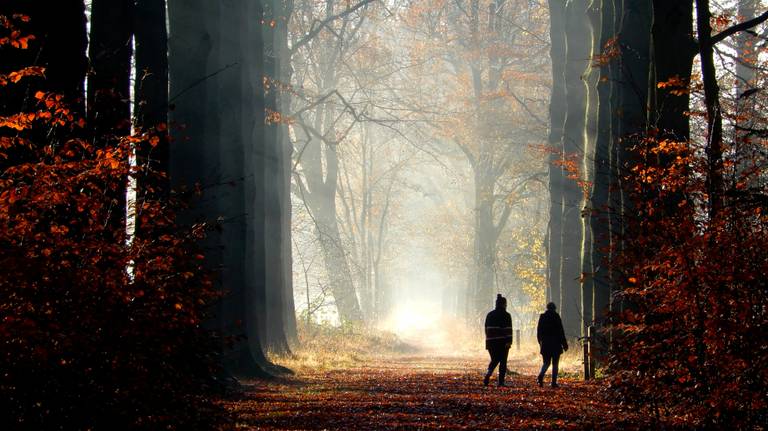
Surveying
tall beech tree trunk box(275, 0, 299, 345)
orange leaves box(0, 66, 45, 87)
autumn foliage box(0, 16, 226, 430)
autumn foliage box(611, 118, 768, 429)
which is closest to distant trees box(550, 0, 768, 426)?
autumn foliage box(611, 118, 768, 429)

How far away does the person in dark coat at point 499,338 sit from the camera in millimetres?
16750

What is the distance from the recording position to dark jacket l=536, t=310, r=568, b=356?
54.5ft

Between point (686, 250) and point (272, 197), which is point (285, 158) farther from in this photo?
point (686, 250)

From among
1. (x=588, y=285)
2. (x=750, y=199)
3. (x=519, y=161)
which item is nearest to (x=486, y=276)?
(x=519, y=161)

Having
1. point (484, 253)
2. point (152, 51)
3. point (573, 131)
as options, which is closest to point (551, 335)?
point (152, 51)

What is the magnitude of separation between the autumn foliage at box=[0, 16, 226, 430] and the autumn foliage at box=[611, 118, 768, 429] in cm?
464

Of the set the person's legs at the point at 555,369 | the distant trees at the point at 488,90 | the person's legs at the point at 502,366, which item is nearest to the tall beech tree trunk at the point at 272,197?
the person's legs at the point at 502,366

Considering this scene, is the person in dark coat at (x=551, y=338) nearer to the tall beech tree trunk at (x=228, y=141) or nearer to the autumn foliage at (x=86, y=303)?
the tall beech tree trunk at (x=228, y=141)

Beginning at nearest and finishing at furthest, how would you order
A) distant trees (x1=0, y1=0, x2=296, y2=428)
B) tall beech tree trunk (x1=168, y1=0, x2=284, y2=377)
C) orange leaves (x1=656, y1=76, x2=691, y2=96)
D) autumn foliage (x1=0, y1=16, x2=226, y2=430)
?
autumn foliage (x1=0, y1=16, x2=226, y2=430)
distant trees (x1=0, y1=0, x2=296, y2=428)
orange leaves (x1=656, y1=76, x2=691, y2=96)
tall beech tree trunk (x1=168, y1=0, x2=284, y2=377)

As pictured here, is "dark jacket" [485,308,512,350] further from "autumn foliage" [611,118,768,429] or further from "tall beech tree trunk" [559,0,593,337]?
"tall beech tree trunk" [559,0,593,337]

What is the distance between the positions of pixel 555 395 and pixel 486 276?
2464cm

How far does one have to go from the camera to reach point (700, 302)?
8.98 metres

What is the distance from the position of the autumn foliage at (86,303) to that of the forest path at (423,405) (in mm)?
1463

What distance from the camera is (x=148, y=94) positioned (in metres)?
12.3
